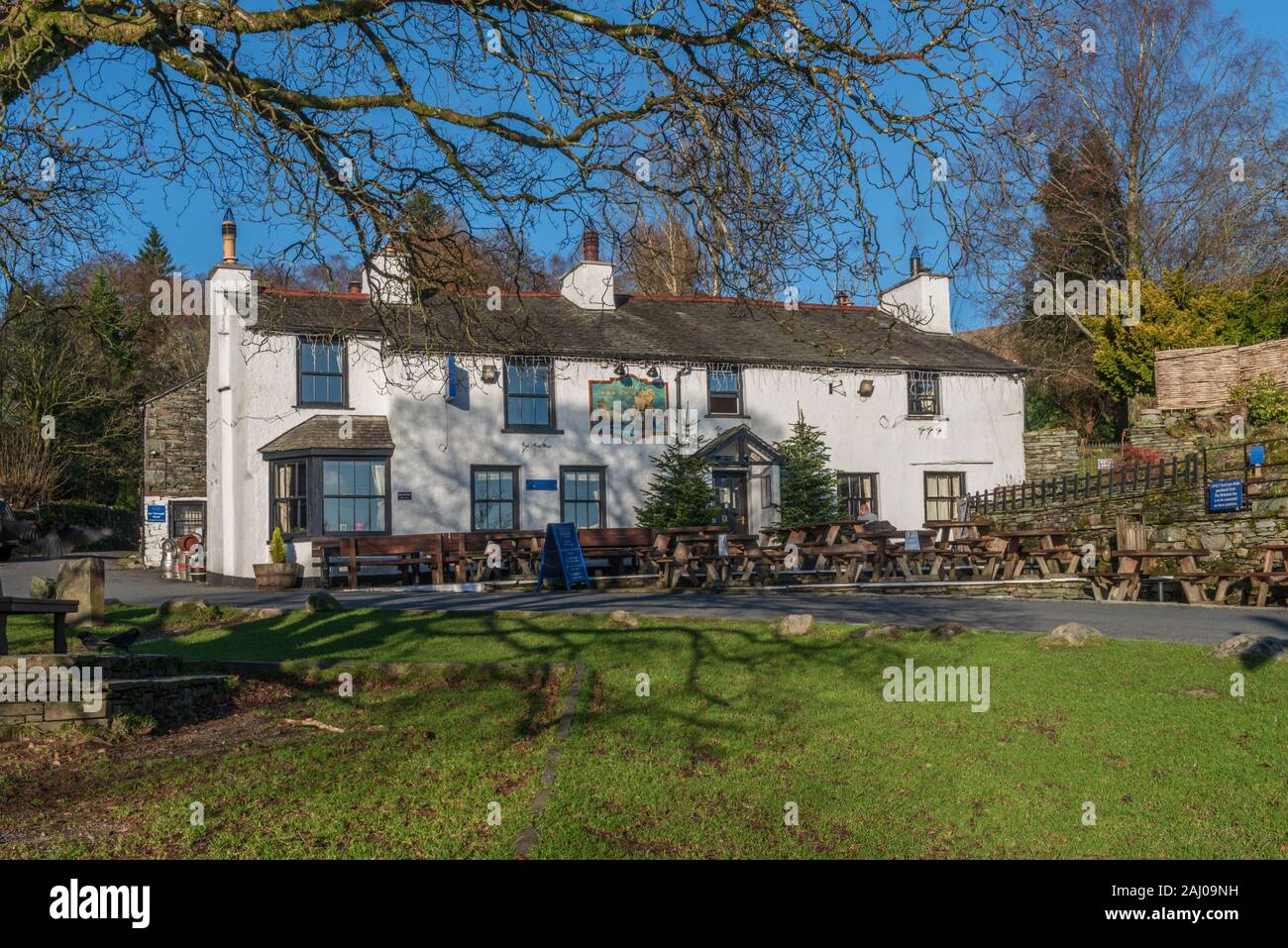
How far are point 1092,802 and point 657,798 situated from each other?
2.64 metres

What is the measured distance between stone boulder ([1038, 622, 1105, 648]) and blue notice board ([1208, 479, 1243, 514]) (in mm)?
12281

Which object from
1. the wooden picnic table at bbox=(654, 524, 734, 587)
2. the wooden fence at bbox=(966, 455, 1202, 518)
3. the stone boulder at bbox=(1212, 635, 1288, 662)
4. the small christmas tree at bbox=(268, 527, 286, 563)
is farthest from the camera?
the small christmas tree at bbox=(268, 527, 286, 563)

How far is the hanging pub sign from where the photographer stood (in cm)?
2969

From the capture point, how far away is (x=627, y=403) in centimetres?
2995

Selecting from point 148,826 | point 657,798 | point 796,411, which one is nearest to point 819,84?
point 657,798

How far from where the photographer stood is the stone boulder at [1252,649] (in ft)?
34.3

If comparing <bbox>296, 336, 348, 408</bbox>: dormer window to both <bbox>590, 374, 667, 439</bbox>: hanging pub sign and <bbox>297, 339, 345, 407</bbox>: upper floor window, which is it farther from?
<bbox>590, 374, 667, 439</bbox>: hanging pub sign

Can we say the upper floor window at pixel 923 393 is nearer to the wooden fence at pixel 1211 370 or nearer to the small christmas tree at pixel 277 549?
the wooden fence at pixel 1211 370

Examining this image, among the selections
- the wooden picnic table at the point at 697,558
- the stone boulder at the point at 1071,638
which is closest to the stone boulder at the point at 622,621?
the stone boulder at the point at 1071,638

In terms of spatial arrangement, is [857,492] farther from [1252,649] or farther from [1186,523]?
[1252,649]

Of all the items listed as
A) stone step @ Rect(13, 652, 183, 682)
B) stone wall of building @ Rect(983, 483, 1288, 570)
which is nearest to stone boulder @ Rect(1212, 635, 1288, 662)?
stone step @ Rect(13, 652, 183, 682)

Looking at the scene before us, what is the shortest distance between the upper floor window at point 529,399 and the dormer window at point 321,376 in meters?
4.15

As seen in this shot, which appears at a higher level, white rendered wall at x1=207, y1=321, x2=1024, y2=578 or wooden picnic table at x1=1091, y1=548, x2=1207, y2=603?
white rendered wall at x1=207, y1=321, x2=1024, y2=578
